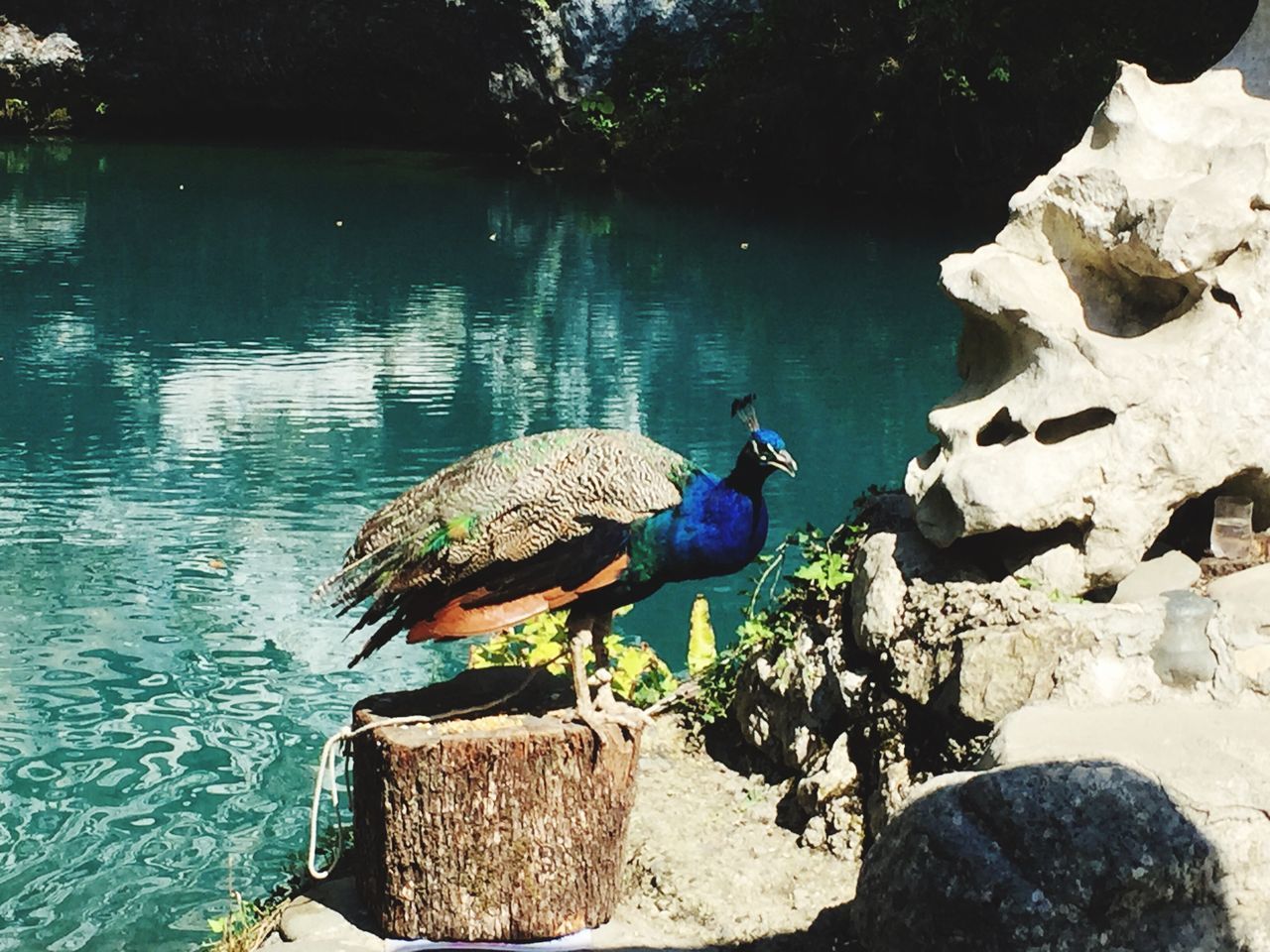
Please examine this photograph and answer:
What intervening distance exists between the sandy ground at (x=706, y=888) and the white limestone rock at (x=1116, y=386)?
88cm

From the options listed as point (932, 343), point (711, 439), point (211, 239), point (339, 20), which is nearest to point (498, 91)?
point (339, 20)

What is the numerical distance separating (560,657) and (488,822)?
3.92ft

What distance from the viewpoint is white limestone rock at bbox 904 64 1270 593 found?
4145mm

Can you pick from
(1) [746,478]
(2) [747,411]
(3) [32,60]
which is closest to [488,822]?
(1) [746,478]

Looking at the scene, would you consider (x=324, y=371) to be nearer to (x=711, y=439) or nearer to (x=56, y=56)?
(x=711, y=439)

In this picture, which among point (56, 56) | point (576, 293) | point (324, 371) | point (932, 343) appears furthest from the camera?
point (56, 56)

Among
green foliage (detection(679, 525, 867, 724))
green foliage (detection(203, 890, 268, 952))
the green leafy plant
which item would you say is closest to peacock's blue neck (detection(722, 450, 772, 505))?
green foliage (detection(679, 525, 867, 724))

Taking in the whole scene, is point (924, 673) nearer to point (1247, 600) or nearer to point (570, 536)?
point (1247, 600)

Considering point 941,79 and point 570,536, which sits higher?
point 941,79

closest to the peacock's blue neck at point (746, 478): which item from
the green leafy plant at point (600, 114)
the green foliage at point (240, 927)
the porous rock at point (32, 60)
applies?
the green foliage at point (240, 927)

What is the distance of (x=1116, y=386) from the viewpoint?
4168 millimetres

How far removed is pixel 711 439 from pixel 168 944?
4715 millimetres

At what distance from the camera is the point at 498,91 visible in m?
20.3

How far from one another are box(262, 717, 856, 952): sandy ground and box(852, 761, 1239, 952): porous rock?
2.56ft
